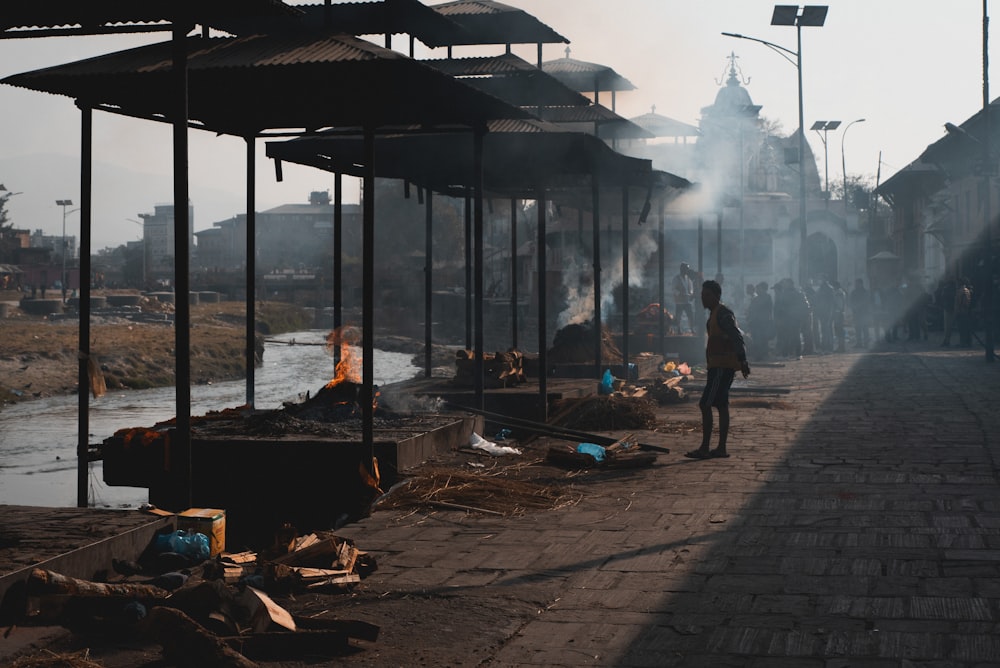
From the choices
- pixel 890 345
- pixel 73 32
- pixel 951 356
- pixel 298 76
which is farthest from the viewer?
pixel 890 345

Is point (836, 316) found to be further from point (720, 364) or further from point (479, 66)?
point (720, 364)

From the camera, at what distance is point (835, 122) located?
62781 millimetres

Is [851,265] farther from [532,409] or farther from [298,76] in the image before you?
[298,76]

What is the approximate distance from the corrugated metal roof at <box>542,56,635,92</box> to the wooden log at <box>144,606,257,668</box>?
59.0 feet

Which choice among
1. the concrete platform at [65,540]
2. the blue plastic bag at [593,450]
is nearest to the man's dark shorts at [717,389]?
the blue plastic bag at [593,450]

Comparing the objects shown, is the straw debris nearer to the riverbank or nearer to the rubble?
the rubble

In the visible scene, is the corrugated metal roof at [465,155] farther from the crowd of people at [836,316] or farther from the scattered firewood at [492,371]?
the crowd of people at [836,316]

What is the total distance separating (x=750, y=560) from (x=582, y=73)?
1685 cm

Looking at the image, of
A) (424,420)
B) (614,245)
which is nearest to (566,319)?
(614,245)

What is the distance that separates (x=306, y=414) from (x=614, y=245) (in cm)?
3426

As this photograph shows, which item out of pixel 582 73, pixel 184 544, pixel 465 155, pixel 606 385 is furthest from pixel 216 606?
pixel 582 73

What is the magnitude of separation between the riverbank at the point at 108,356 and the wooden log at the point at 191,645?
1891cm

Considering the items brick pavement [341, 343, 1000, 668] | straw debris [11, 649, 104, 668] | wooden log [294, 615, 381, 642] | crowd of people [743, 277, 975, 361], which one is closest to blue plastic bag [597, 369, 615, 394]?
brick pavement [341, 343, 1000, 668]

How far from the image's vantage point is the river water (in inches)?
548
